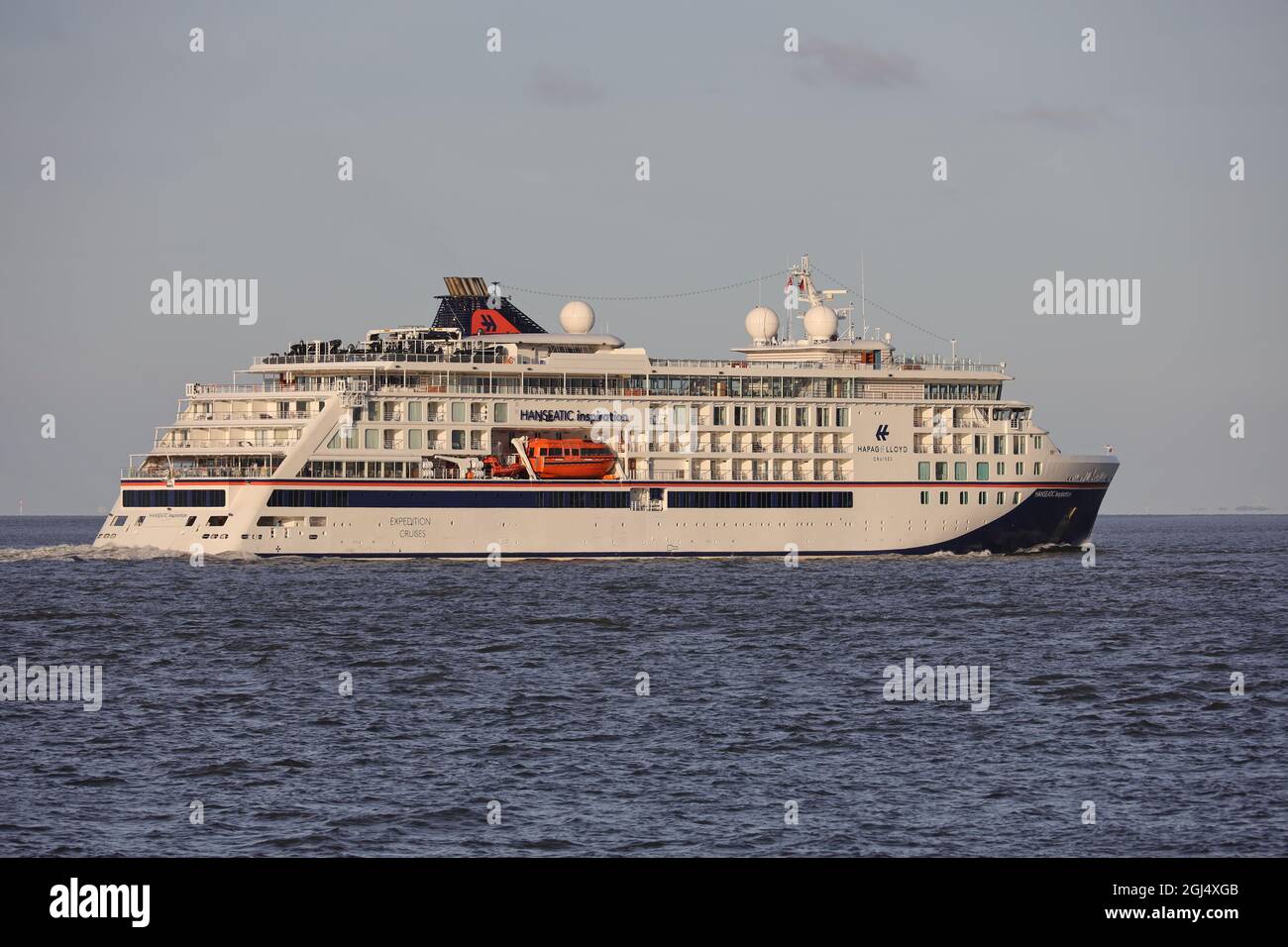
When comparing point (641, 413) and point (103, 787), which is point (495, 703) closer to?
point (103, 787)

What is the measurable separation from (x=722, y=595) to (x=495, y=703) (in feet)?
101

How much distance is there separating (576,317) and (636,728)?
219 ft

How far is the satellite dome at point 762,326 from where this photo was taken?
104812 millimetres

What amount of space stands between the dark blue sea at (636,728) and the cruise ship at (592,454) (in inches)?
679

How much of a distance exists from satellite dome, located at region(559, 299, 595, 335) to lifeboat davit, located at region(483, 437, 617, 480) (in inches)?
434

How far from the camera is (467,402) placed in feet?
301

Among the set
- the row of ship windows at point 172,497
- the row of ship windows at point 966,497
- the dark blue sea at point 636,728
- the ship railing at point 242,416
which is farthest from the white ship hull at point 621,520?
the dark blue sea at point 636,728

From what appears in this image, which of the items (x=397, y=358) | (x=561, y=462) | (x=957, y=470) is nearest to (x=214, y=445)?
(x=397, y=358)

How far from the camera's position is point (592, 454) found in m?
91.6

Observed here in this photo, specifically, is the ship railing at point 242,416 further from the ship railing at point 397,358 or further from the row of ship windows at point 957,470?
the row of ship windows at point 957,470

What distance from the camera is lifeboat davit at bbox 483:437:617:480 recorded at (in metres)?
90.3

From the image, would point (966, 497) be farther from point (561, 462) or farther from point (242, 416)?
point (242, 416)

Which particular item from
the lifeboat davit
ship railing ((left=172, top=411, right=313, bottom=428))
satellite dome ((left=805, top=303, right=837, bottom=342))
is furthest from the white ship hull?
satellite dome ((left=805, top=303, right=837, bottom=342))
